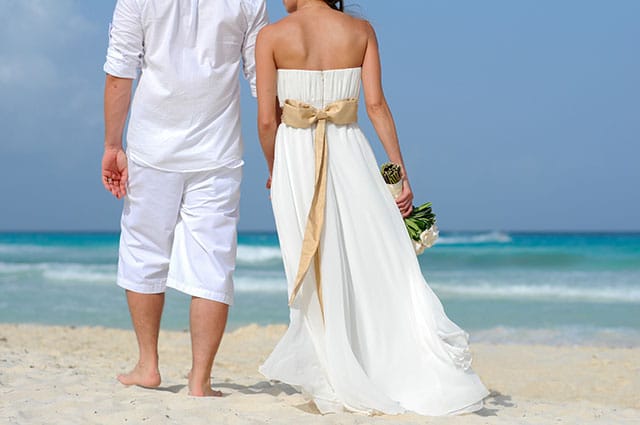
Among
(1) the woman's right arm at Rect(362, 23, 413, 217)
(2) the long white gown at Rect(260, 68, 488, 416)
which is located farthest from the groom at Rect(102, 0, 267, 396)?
(1) the woman's right arm at Rect(362, 23, 413, 217)

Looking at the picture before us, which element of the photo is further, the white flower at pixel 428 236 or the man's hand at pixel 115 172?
the man's hand at pixel 115 172

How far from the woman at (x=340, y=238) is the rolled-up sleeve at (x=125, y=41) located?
0.67 m

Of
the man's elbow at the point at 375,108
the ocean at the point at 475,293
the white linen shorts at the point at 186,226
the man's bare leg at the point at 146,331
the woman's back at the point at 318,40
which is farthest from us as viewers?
the ocean at the point at 475,293

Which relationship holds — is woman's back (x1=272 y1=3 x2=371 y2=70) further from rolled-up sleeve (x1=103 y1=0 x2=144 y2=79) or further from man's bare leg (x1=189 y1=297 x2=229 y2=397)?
man's bare leg (x1=189 y1=297 x2=229 y2=397)

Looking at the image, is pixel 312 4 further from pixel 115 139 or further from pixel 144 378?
pixel 144 378

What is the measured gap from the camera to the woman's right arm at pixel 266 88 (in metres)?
3.41

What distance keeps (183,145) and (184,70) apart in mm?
348

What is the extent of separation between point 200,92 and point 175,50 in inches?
8.7

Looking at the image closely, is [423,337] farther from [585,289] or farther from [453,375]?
[585,289]

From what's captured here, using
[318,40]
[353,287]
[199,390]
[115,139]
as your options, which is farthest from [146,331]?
[318,40]

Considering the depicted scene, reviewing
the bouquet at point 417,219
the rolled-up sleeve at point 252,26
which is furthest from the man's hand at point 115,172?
the bouquet at point 417,219

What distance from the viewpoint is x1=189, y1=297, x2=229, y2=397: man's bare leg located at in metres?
3.82

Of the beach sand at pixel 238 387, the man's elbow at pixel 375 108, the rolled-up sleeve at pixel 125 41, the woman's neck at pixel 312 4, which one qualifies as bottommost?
the beach sand at pixel 238 387

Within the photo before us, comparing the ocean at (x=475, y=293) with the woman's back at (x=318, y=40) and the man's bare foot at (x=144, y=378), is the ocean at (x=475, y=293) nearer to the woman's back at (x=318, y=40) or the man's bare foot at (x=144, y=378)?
the man's bare foot at (x=144, y=378)
